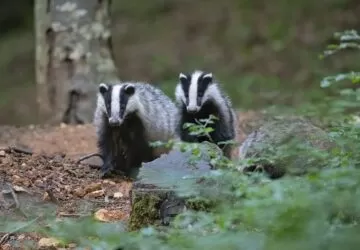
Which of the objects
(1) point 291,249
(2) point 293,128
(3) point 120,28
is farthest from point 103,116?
(3) point 120,28

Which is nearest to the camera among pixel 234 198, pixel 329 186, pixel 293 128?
pixel 329 186

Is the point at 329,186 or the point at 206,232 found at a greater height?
the point at 329,186

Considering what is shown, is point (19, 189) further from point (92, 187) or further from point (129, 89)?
point (129, 89)

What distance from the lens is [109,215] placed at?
5.82m

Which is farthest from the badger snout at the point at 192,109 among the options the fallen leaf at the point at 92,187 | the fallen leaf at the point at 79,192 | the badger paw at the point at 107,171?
→ the fallen leaf at the point at 79,192

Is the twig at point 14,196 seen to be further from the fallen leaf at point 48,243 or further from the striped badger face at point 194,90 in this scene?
the striped badger face at point 194,90

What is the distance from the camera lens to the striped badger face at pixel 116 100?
7.84 meters

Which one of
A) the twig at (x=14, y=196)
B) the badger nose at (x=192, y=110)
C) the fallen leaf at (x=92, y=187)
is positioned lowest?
the fallen leaf at (x=92, y=187)

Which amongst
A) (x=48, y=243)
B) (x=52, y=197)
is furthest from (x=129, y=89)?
(x=48, y=243)

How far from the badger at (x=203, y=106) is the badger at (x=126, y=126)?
270 millimetres

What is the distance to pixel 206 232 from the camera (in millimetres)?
3705

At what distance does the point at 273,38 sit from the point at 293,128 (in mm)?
10631

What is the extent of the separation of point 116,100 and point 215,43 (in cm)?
992

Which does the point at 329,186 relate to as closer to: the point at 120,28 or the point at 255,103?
the point at 255,103
